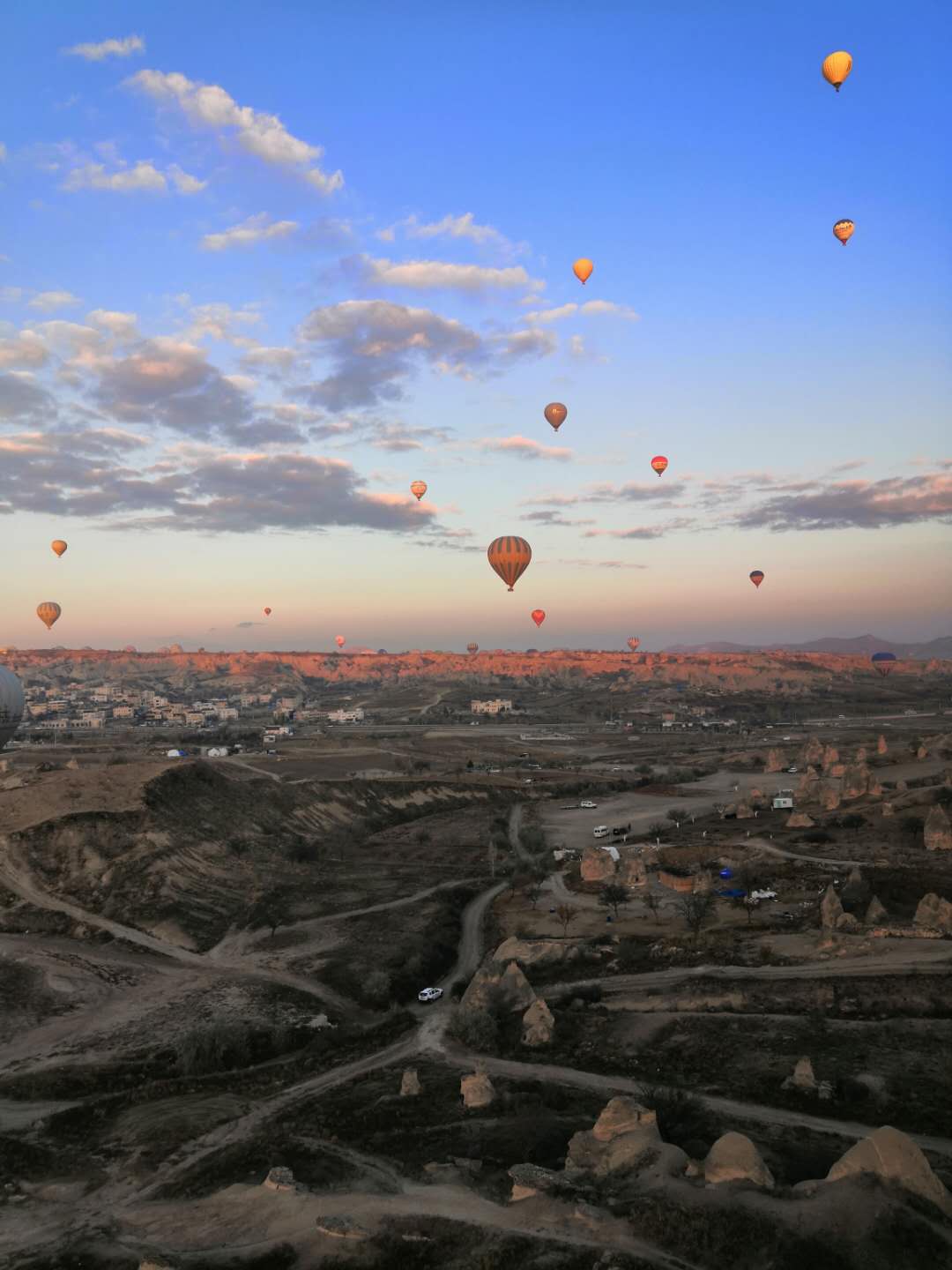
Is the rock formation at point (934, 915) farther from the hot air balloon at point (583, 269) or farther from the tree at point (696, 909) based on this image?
the hot air balloon at point (583, 269)

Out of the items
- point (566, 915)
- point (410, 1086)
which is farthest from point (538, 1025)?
point (566, 915)

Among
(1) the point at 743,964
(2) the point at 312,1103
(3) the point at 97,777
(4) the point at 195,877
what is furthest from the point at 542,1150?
(3) the point at 97,777

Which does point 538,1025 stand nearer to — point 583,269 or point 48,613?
point 583,269

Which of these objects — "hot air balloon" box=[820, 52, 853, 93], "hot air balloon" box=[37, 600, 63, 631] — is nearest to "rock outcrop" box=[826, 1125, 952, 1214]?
"hot air balloon" box=[820, 52, 853, 93]

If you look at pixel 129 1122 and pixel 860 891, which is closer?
pixel 129 1122

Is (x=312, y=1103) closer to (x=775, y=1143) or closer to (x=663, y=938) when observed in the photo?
(x=775, y=1143)
